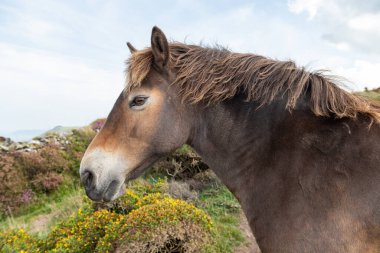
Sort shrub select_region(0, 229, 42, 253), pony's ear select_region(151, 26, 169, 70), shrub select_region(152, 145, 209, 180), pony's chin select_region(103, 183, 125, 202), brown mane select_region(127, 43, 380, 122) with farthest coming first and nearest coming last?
shrub select_region(152, 145, 209, 180)
shrub select_region(0, 229, 42, 253)
pony's chin select_region(103, 183, 125, 202)
pony's ear select_region(151, 26, 169, 70)
brown mane select_region(127, 43, 380, 122)

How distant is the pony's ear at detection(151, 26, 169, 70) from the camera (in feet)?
7.91

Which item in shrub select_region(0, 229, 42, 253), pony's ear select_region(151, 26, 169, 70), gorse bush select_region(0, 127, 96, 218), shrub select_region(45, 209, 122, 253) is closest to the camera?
pony's ear select_region(151, 26, 169, 70)

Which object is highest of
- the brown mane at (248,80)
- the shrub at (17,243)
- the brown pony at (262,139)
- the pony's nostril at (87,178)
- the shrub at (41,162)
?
the brown mane at (248,80)

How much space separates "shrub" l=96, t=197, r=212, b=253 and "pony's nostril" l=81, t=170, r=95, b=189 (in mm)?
1863

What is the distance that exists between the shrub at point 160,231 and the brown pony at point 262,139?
178cm

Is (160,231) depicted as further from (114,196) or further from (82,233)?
(114,196)

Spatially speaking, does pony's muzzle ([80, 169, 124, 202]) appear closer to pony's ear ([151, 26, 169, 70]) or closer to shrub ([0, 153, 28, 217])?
pony's ear ([151, 26, 169, 70])

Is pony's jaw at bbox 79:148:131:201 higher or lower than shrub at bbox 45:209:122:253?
higher

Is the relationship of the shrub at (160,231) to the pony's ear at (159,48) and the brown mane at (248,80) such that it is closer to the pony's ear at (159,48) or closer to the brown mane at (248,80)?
the brown mane at (248,80)

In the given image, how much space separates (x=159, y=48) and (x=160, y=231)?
2588 millimetres

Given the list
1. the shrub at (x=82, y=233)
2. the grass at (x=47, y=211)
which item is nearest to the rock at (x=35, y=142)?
the grass at (x=47, y=211)

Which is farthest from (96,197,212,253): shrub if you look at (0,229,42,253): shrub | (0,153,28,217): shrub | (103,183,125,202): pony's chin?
(0,153,28,217): shrub

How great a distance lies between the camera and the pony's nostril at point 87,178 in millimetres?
2468

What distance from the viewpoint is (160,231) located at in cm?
416
